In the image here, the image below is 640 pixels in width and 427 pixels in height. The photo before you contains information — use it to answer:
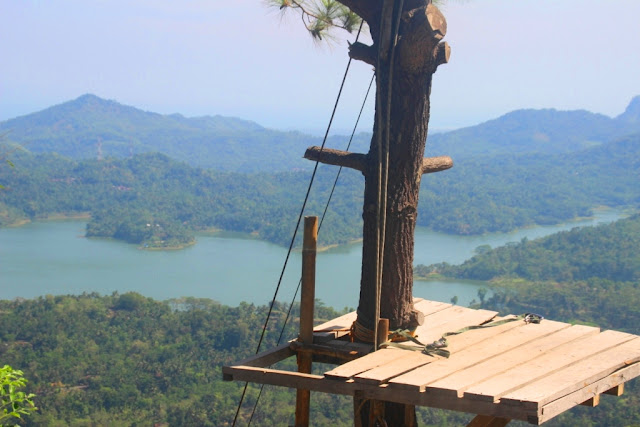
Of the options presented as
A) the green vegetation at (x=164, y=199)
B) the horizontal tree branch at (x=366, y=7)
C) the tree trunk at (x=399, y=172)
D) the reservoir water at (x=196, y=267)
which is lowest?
the reservoir water at (x=196, y=267)

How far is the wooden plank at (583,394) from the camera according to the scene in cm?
152

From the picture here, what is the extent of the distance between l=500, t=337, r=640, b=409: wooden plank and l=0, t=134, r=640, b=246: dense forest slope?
112 feet

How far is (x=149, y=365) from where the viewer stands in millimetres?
18172

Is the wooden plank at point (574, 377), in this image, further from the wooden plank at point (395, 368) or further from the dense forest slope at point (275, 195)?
the dense forest slope at point (275, 195)

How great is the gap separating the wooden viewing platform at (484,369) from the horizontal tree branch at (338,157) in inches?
19.3

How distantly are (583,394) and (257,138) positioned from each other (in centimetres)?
9521

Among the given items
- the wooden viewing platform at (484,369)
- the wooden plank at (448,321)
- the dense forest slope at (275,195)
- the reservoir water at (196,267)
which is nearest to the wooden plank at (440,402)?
the wooden viewing platform at (484,369)

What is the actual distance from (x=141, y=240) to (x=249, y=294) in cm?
1432

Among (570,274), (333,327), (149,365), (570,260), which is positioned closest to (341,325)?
(333,327)

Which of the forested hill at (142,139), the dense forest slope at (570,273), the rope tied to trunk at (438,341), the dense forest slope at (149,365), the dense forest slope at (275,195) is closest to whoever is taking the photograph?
the rope tied to trunk at (438,341)

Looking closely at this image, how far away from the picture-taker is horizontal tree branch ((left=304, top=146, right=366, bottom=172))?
7.18 ft

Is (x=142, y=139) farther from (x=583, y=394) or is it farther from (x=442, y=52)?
(x=583, y=394)

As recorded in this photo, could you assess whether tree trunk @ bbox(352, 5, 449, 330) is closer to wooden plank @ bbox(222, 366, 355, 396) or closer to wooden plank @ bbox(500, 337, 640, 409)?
wooden plank @ bbox(222, 366, 355, 396)

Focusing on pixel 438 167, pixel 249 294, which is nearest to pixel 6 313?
pixel 249 294
